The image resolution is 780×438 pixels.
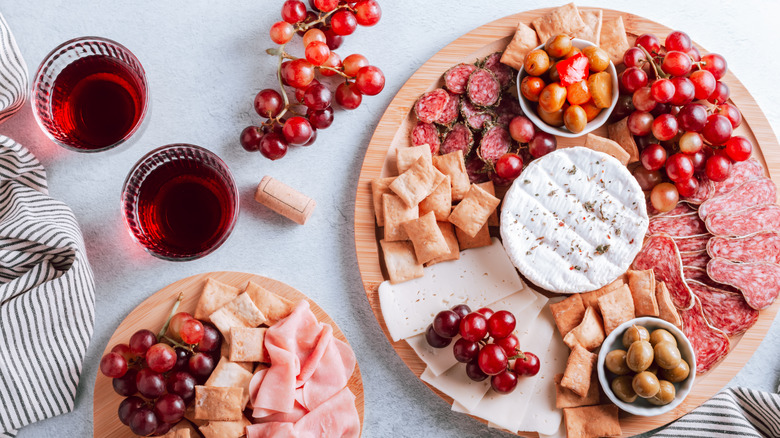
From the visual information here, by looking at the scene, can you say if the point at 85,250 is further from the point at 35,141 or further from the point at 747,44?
the point at 747,44

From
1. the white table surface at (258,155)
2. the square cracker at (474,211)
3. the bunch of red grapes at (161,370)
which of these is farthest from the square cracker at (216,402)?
the square cracker at (474,211)

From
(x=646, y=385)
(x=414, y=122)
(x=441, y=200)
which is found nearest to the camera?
(x=646, y=385)

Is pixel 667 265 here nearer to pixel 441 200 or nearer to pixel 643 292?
pixel 643 292

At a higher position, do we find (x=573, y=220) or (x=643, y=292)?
(x=573, y=220)

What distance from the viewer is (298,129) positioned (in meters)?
1.97

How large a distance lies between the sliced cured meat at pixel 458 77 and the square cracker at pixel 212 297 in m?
1.05

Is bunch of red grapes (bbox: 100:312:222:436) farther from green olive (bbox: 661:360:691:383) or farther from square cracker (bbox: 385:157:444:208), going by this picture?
green olive (bbox: 661:360:691:383)

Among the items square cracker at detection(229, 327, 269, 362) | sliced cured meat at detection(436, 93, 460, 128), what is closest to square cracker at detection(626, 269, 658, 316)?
sliced cured meat at detection(436, 93, 460, 128)

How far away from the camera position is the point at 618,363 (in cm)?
185

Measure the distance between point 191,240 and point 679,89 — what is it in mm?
1689

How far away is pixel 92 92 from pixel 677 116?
2.00 meters

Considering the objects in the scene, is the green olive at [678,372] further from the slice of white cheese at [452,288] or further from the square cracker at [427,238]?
the square cracker at [427,238]

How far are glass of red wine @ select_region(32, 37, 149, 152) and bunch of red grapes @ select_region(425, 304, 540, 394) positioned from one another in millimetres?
1191

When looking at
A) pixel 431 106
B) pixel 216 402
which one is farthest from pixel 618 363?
pixel 216 402
